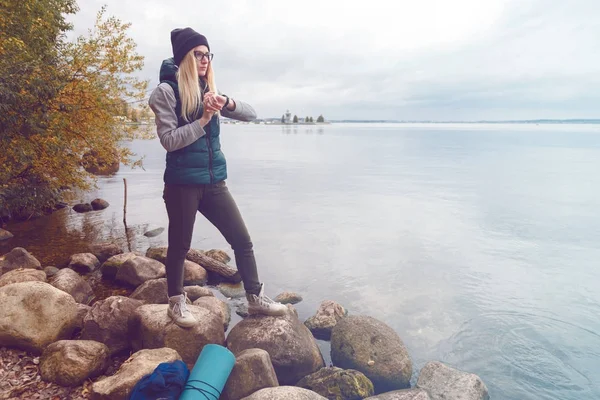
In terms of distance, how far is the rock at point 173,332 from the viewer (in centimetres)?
568

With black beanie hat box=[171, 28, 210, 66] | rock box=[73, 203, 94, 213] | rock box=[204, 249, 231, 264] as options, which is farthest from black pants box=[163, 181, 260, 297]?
rock box=[73, 203, 94, 213]

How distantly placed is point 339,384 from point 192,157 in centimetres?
391

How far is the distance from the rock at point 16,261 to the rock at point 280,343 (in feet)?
22.0

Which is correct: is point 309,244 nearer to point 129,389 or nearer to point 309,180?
point 129,389

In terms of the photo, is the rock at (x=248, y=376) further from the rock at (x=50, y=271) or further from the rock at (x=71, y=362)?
the rock at (x=50, y=271)

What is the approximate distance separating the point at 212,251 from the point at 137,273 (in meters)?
3.68

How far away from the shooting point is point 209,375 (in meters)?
4.54

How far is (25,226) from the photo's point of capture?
15969 millimetres

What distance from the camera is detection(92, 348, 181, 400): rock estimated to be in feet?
14.6

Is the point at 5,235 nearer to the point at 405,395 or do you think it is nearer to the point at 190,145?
the point at 190,145

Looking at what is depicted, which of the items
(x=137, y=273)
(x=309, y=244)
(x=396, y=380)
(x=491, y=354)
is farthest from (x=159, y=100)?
(x=309, y=244)

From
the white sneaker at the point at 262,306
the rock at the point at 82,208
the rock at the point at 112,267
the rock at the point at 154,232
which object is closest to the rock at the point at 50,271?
the rock at the point at 112,267

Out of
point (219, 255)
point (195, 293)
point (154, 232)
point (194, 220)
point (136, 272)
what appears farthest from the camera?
point (154, 232)

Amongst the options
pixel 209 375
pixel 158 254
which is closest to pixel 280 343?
pixel 209 375
